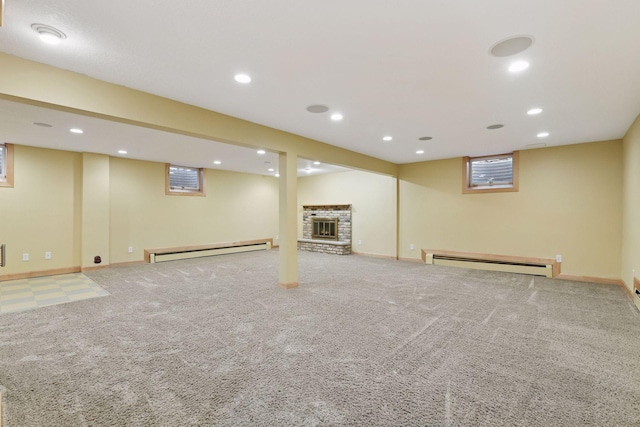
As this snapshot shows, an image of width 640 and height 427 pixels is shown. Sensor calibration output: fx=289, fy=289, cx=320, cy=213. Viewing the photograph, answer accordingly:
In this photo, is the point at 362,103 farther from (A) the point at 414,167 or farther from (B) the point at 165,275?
(B) the point at 165,275

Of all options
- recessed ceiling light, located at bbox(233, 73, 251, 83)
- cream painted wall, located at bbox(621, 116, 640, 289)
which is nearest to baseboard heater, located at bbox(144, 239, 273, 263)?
recessed ceiling light, located at bbox(233, 73, 251, 83)

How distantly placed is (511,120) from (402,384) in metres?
3.72

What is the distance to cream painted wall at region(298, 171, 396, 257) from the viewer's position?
7648mm

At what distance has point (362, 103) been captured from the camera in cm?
336

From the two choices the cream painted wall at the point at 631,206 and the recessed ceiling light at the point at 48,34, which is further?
the cream painted wall at the point at 631,206

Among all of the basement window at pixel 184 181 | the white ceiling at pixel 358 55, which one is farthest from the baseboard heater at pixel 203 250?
the white ceiling at pixel 358 55

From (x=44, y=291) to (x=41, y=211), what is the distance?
2.06m

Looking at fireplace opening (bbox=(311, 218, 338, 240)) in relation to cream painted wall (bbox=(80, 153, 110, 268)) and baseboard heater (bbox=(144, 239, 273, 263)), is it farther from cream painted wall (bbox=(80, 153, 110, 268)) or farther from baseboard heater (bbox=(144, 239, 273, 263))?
cream painted wall (bbox=(80, 153, 110, 268))

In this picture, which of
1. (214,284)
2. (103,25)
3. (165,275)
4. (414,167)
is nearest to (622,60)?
(103,25)

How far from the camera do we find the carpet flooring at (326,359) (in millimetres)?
1757

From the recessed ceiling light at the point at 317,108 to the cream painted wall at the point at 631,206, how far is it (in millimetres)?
4005

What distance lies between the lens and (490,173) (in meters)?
6.32

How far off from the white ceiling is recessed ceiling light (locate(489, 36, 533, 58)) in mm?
57

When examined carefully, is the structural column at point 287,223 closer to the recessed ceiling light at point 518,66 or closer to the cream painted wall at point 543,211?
the recessed ceiling light at point 518,66
